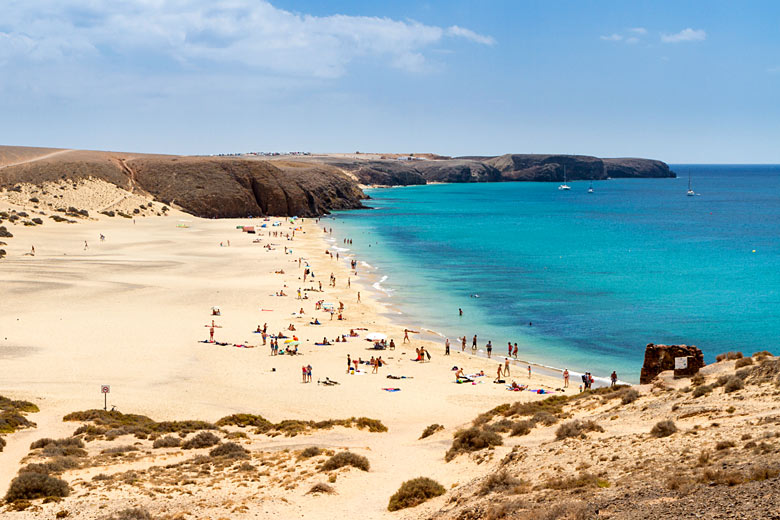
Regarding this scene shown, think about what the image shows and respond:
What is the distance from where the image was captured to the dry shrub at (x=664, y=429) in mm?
13883

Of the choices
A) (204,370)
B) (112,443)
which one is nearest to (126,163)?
(204,370)

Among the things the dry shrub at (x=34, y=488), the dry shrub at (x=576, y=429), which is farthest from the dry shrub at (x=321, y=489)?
the dry shrub at (x=576, y=429)

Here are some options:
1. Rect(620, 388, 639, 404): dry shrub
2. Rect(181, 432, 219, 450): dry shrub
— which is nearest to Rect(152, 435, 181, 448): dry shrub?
Rect(181, 432, 219, 450): dry shrub

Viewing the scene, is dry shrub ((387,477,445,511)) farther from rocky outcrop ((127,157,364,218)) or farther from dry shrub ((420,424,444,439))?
rocky outcrop ((127,157,364,218))

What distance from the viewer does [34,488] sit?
14.0 meters

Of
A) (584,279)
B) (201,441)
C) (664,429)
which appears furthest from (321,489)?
(584,279)

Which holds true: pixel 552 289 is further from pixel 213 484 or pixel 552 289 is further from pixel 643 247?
pixel 213 484

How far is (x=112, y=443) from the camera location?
18.7 m

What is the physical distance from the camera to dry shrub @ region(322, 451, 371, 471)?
16.0m

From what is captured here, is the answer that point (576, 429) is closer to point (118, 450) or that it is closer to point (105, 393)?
point (118, 450)

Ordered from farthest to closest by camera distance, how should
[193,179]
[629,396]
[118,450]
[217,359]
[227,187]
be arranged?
[193,179]
[227,187]
[217,359]
[629,396]
[118,450]

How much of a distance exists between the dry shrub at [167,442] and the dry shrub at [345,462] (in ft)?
15.2

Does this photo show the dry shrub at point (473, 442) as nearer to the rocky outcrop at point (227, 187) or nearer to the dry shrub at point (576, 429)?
the dry shrub at point (576, 429)

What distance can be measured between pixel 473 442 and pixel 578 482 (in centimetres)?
523
